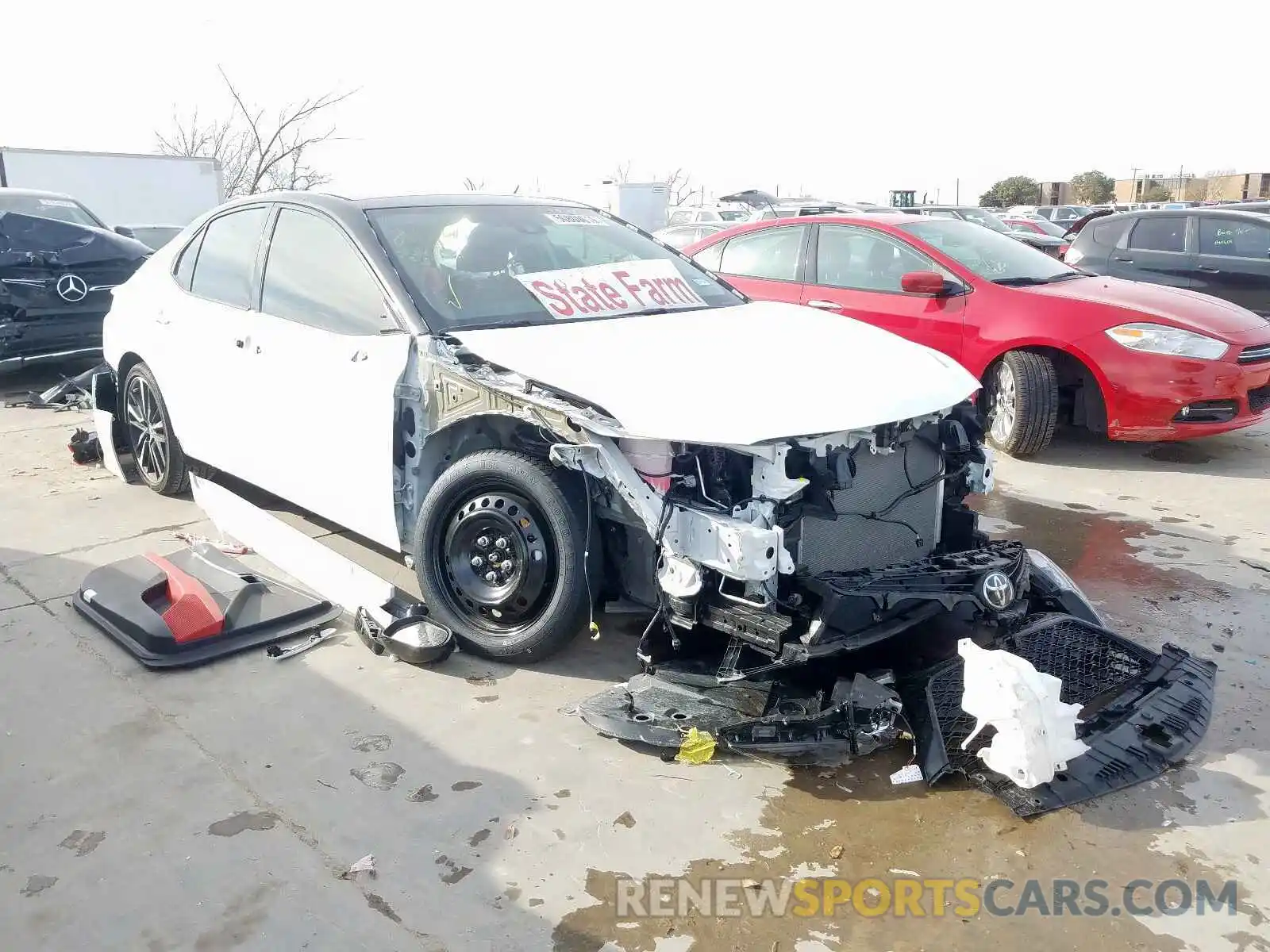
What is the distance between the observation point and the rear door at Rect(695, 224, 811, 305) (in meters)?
7.24

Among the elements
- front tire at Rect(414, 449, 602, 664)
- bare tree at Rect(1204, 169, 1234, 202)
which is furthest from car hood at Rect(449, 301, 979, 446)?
bare tree at Rect(1204, 169, 1234, 202)

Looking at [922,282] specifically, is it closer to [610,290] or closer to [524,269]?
[610,290]

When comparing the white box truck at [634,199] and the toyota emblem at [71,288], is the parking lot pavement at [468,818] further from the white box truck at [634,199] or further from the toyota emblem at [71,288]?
the white box truck at [634,199]

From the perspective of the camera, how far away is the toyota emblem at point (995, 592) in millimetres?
3166

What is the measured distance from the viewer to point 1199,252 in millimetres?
9453

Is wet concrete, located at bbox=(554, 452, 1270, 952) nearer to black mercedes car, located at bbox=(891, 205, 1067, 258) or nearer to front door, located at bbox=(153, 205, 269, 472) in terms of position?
front door, located at bbox=(153, 205, 269, 472)

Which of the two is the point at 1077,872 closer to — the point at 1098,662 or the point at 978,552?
the point at 1098,662

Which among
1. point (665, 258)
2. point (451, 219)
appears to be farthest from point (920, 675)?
point (451, 219)

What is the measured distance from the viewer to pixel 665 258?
4629mm

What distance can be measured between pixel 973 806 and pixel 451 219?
2.98 m

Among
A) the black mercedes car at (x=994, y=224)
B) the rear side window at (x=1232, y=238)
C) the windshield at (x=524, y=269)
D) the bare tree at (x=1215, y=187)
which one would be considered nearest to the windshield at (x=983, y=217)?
the black mercedes car at (x=994, y=224)

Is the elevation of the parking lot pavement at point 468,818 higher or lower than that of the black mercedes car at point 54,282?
Answer: lower

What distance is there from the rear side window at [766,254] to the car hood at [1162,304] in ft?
5.42

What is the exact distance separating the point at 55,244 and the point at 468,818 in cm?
788
